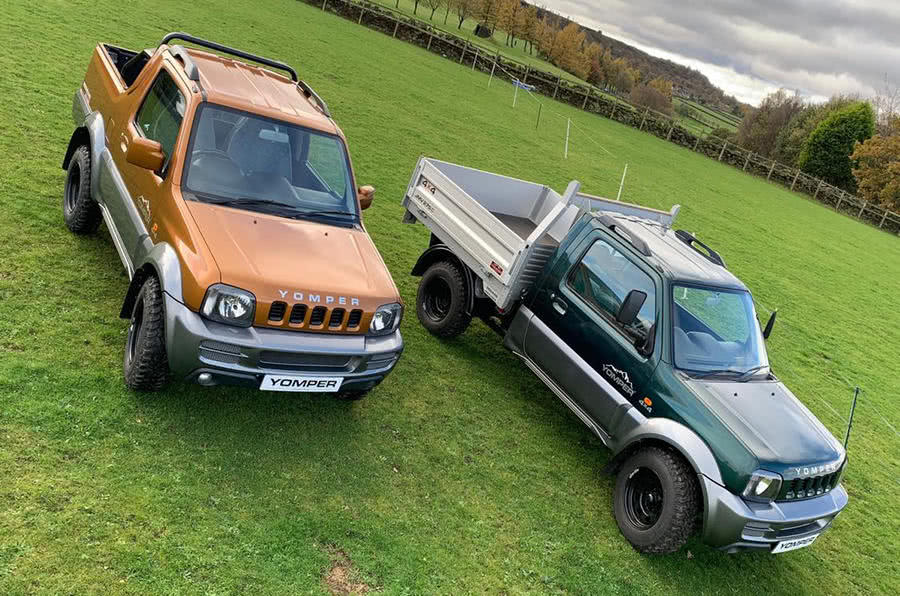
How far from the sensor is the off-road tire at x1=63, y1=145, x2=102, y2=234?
19.1ft

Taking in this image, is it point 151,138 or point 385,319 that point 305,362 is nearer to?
point 385,319

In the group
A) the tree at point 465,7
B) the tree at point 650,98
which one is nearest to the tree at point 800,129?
the tree at point 650,98

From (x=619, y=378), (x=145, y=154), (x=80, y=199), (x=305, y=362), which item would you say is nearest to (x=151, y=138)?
(x=145, y=154)

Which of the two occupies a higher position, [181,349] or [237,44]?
[237,44]

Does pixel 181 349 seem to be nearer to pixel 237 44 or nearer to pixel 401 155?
pixel 401 155

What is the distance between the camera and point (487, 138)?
19.7 metres

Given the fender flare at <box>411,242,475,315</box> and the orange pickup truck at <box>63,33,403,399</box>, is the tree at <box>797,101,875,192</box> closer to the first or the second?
the fender flare at <box>411,242,475,315</box>

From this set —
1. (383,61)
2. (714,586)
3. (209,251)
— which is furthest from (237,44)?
(714,586)

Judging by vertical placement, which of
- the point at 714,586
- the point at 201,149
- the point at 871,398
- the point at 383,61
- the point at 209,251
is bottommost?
the point at 714,586

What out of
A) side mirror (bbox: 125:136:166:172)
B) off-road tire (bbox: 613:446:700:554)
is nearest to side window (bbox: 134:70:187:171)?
side mirror (bbox: 125:136:166:172)

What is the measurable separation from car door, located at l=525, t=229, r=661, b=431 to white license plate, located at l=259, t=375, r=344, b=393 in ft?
7.21

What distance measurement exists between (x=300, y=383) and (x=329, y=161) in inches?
82.6

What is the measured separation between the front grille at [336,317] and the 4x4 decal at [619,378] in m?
2.35

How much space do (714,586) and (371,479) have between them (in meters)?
2.70
